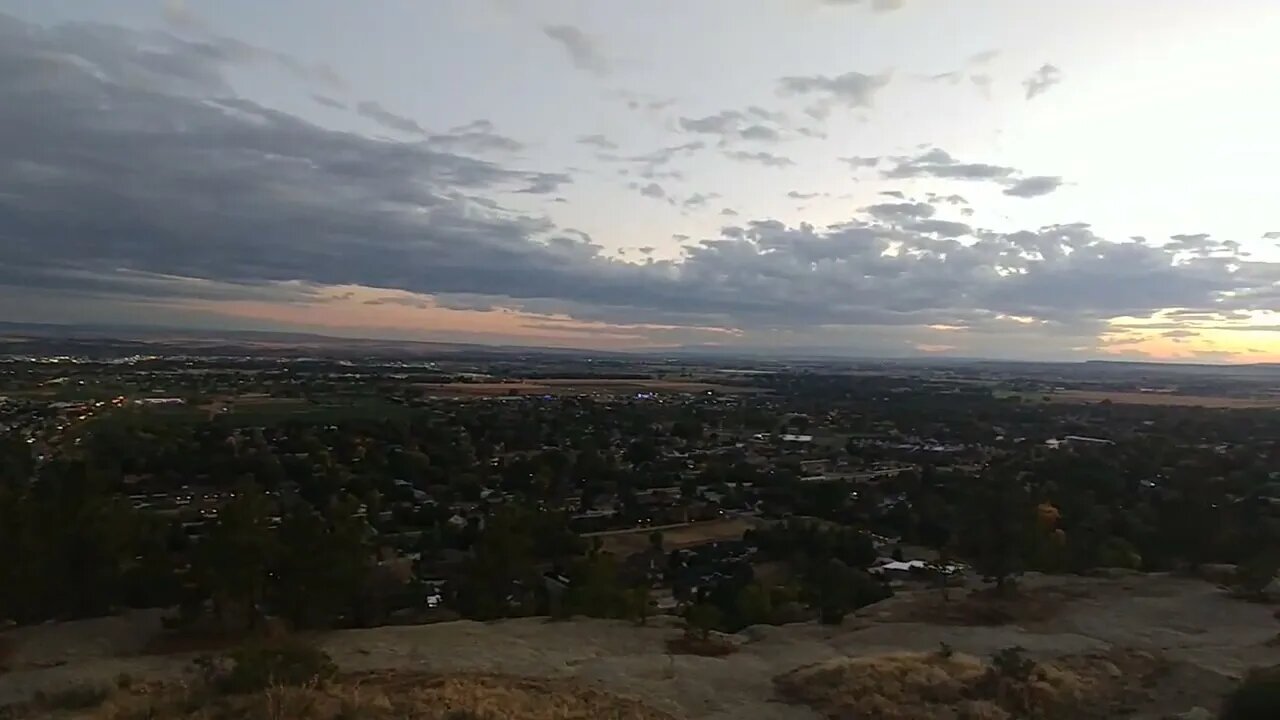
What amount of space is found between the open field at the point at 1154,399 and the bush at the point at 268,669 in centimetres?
13762

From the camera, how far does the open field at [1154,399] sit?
13538 cm

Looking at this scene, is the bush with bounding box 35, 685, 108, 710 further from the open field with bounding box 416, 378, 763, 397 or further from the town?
the open field with bounding box 416, 378, 763, 397

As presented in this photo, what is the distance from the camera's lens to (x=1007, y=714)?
48.3ft

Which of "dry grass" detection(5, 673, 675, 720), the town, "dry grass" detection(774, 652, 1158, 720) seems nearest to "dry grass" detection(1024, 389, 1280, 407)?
the town

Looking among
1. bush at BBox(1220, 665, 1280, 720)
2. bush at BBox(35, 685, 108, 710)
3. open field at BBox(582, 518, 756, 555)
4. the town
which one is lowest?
open field at BBox(582, 518, 756, 555)

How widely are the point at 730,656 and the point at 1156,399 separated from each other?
510ft

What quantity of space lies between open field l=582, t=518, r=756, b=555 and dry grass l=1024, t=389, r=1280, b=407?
358 ft

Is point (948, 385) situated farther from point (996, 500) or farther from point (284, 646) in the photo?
point (284, 646)

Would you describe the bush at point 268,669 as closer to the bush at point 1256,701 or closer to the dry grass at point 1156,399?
the bush at point 1256,701

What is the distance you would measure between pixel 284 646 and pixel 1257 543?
28.6 meters

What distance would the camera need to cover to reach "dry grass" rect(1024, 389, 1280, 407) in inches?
5330

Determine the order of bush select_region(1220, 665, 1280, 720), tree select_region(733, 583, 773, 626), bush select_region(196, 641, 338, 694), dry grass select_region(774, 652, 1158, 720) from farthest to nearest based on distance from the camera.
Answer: tree select_region(733, 583, 773, 626)
dry grass select_region(774, 652, 1158, 720)
bush select_region(196, 641, 338, 694)
bush select_region(1220, 665, 1280, 720)

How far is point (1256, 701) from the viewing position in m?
13.4

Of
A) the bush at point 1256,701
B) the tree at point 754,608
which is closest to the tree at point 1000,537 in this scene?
the tree at point 754,608
